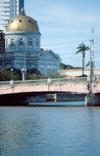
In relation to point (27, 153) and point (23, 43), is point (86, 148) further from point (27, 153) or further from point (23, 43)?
point (23, 43)

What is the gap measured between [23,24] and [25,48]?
31.7 ft

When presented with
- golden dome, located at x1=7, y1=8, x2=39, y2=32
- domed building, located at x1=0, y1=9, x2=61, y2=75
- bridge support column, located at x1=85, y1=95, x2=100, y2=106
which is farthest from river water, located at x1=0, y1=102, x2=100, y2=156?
golden dome, located at x1=7, y1=8, x2=39, y2=32

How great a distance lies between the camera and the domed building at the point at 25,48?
180500 mm

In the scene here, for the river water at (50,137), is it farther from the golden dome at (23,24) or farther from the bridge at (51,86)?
the golden dome at (23,24)

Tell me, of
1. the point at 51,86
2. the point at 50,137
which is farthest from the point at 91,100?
the point at 50,137

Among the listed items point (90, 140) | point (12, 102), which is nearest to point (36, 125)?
point (90, 140)

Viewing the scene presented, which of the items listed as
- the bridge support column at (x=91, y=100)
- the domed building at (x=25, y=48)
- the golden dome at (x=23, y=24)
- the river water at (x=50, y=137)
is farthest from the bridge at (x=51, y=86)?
the golden dome at (x=23, y=24)

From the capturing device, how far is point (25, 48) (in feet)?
613

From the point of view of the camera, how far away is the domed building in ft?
592

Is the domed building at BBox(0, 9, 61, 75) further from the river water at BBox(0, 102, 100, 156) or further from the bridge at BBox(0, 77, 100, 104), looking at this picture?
the river water at BBox(0, 102, 100, 156)

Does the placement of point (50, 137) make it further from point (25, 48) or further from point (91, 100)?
point (25, 48)

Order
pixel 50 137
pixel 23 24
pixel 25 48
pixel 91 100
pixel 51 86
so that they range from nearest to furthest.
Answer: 1. pixel 50 137
2. pixel 91 100
3. pixel 51 86
4. pixel 23 24
5. pixel 25 48

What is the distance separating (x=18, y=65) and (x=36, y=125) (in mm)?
121340

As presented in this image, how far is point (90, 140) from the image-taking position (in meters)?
47.3
